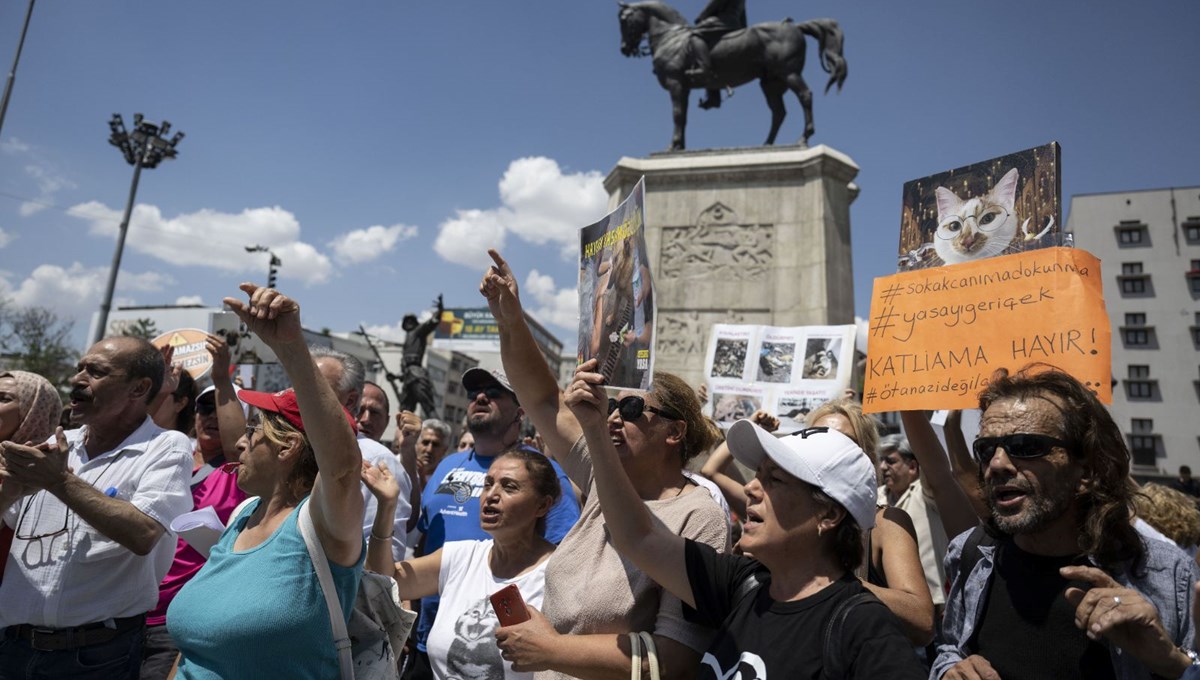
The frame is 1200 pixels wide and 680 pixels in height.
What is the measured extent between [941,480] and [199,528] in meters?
3.17

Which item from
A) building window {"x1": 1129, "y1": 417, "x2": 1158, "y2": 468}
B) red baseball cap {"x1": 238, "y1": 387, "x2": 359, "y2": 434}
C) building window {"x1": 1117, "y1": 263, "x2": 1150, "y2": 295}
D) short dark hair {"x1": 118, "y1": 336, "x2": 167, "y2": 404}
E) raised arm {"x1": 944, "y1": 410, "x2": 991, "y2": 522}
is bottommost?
building window {"x1": 1129, "y1": 417, "x2": 1158, "y2": 468}

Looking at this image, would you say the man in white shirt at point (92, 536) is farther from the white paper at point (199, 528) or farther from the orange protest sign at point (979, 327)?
the orange protest sign at point (979, 327)

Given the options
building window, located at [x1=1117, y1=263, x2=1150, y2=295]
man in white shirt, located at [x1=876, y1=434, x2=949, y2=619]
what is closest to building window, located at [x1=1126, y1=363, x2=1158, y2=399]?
building window, located at [x1=1117, y1=263, x2=1150, y2=295]

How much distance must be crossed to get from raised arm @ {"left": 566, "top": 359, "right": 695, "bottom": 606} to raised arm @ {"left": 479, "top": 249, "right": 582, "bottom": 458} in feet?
1.80

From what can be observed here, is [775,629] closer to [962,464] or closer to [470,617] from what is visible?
[470,617]

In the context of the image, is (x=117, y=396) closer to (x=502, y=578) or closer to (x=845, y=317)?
(x=502, y=578)

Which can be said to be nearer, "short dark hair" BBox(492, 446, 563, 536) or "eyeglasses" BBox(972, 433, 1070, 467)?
"eyeglasses" BBox(972, 433, 1070, 467)

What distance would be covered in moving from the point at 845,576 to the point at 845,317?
8.58 meters

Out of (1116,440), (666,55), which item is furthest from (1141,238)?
(1116,440)

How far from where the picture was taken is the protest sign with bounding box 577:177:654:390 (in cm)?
253

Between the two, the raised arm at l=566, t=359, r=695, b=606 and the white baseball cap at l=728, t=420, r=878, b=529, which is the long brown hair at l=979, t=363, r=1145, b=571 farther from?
the raised arm at l=566, t=359, r=695, b=606

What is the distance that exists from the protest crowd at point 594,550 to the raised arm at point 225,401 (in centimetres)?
80

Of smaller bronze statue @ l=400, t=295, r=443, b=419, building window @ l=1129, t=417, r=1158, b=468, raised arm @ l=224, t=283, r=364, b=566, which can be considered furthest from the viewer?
building window @ l=1129, t=417, r=1158, b=468

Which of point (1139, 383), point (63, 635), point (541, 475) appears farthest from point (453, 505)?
point (1139, 383)
